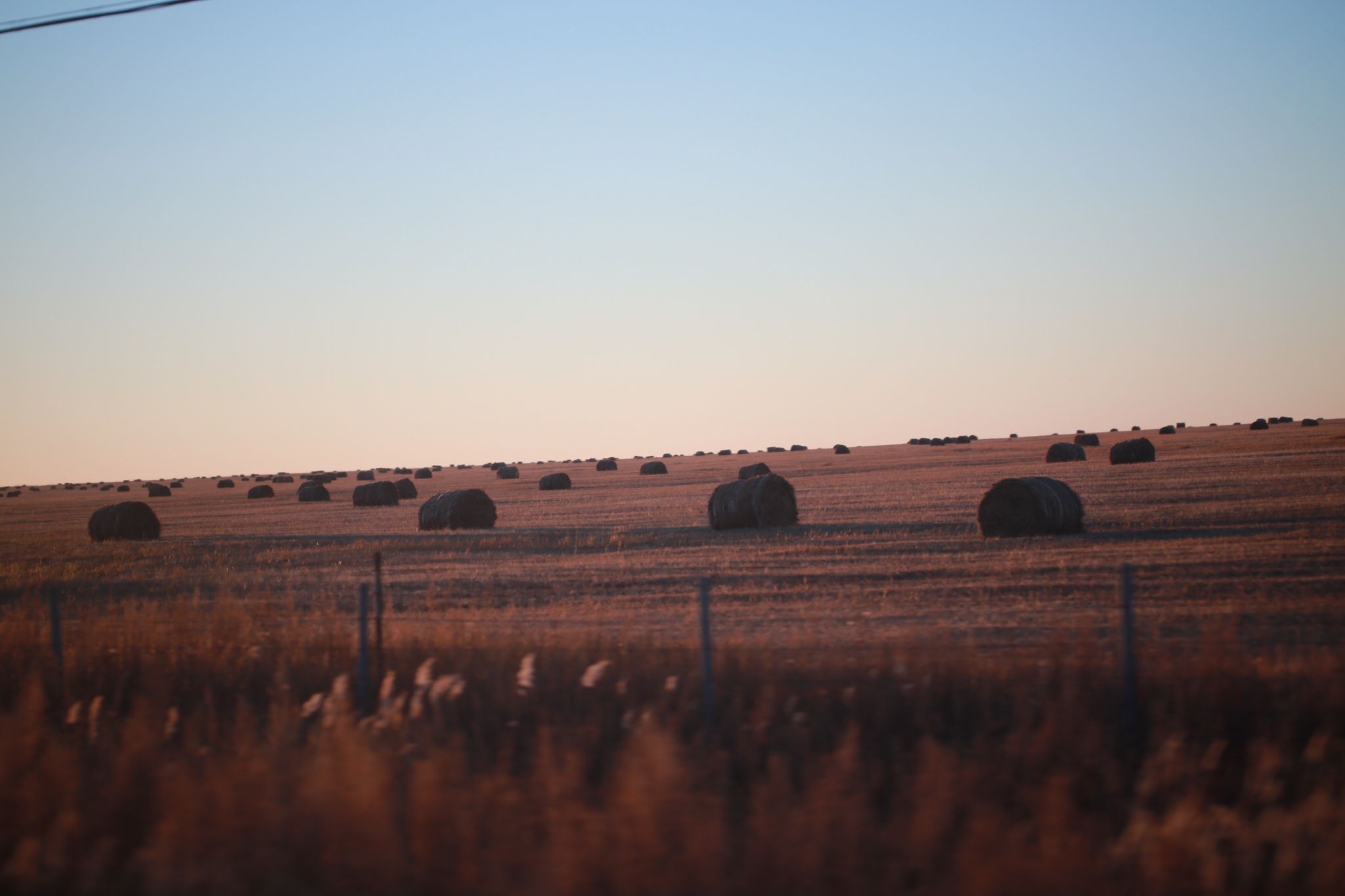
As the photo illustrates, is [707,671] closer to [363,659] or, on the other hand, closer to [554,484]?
[363,659]

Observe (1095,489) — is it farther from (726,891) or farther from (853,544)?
(726,891)

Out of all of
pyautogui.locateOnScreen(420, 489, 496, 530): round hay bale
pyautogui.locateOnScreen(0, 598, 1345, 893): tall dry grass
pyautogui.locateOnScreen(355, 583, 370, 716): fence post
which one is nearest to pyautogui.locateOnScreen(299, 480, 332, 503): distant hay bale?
pyautogui.locateOnScreen(420, 489, 496, 530): round hay bale

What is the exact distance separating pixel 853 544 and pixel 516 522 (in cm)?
1426

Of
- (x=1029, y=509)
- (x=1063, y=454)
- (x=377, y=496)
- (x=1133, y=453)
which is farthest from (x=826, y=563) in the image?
(x=1063, y=454)

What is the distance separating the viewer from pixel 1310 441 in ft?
178

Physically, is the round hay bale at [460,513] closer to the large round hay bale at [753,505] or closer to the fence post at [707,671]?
the large round hay bale at [753,505]

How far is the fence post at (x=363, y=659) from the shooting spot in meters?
8.02

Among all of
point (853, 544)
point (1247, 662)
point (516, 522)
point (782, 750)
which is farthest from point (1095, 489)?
point (782, 750)

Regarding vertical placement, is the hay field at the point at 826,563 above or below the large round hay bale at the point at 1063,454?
below

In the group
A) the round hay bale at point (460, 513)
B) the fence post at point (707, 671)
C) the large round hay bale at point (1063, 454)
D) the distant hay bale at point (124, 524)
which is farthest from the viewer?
the large round hay bale at point (1063, 454)

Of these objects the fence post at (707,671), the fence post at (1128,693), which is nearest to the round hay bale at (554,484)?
the fence post at (707,671)

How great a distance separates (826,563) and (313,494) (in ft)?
140

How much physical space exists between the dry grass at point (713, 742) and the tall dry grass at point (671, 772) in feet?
0.08

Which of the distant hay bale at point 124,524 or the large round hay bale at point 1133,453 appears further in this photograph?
the large round hay bale at point 1133,453
